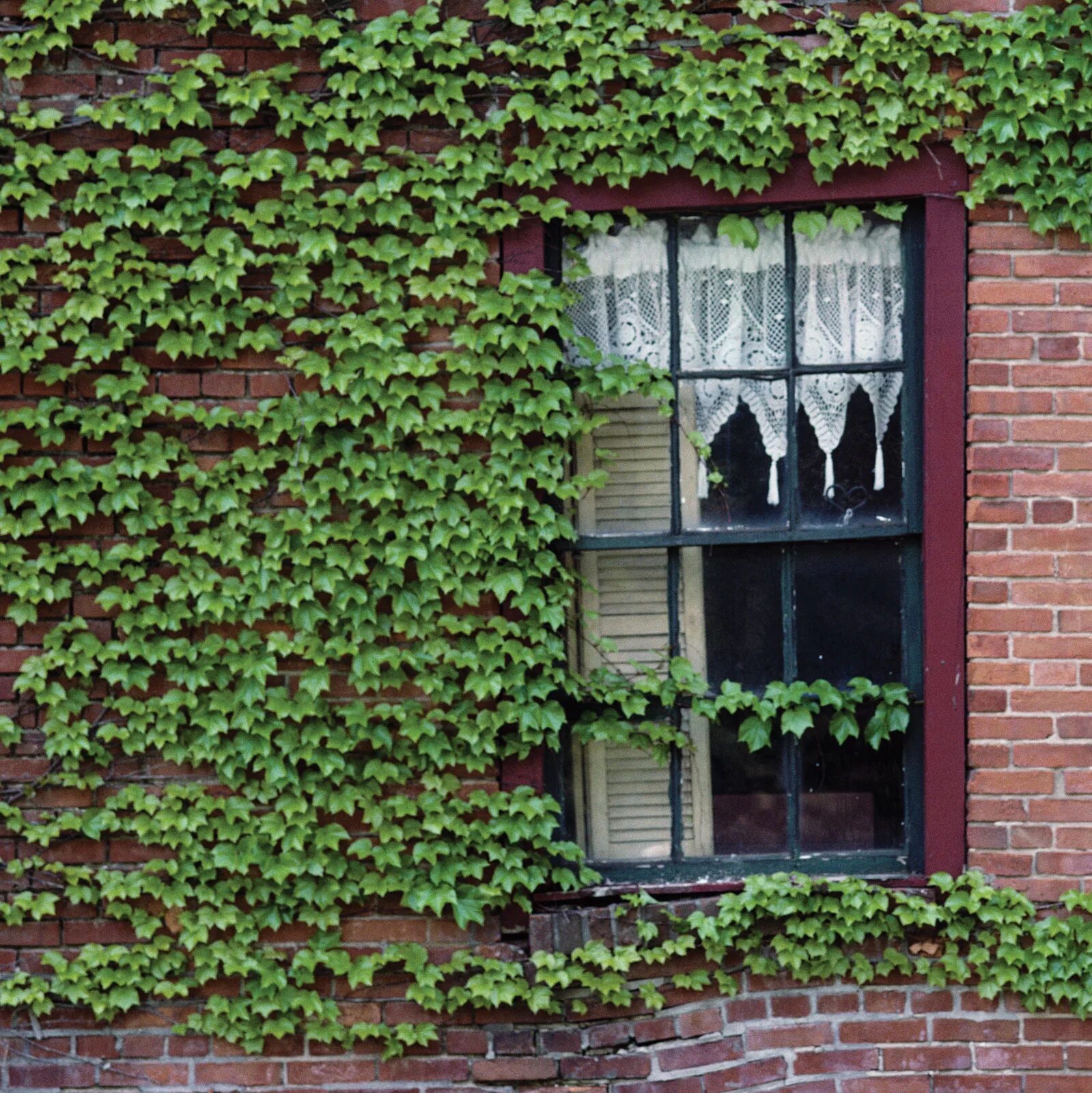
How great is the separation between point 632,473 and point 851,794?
1190 mm

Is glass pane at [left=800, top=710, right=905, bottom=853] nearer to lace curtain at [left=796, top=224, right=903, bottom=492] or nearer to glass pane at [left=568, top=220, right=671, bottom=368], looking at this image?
lace curtain at [left=796, top=224, right=903, bottom=492]

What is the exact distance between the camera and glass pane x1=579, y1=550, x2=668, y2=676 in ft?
11.5

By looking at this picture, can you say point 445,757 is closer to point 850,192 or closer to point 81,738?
point 81,738

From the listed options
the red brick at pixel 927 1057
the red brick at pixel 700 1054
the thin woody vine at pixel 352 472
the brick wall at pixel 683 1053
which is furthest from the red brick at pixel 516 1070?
the red brick at pixel 927 1057

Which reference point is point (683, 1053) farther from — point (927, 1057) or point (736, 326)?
point (736, 326)

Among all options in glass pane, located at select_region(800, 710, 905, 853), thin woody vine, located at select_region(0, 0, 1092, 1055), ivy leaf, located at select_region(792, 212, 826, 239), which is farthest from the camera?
glass pane, located at select_region(800, 710, 905, 853)

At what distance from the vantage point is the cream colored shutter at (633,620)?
3.52 m

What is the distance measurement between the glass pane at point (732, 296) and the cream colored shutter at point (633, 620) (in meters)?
0.27

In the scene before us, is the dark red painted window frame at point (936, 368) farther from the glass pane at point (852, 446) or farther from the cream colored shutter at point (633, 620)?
the cream colored shutter at point (633, 620)

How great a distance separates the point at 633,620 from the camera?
3.53m

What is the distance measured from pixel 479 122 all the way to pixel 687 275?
0.76 meters

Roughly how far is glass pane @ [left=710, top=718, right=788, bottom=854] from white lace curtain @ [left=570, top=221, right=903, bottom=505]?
2.54ft

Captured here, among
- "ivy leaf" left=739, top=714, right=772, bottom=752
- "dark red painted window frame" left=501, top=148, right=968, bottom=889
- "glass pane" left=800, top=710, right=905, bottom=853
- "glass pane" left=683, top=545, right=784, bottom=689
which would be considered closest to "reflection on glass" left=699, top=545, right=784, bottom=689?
"glass pane" left=683, top=545, right=784, bottom=689

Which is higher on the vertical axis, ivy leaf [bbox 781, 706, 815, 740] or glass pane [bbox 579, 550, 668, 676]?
glass pane [bbox 579, 550, 668, 676]
